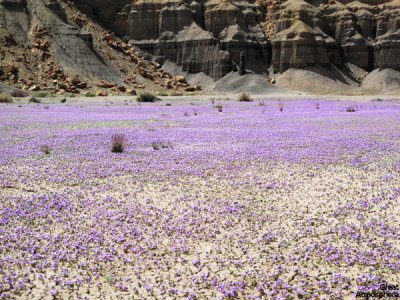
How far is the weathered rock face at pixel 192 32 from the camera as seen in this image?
306 ft

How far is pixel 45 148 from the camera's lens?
14.3 meters

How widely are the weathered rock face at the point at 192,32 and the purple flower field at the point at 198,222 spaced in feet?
265

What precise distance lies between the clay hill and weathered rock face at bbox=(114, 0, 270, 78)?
219 millimetres

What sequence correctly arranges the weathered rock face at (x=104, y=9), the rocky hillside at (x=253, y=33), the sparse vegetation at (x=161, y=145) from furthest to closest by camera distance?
the weathered rock face at (x=104, y=9), the rocky hillside at (x=253, y=33), the sparse vegetation at (x=161, y=145)

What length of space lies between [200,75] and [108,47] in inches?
776

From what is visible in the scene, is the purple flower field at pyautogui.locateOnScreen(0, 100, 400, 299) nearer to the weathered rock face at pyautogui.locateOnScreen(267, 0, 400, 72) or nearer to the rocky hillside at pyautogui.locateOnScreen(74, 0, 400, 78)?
the rocky hillside at pyautogui.locateOnScreen(74, 0, 400, 78)

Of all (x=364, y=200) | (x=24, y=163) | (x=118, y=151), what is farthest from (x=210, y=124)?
(x=364, y=200)

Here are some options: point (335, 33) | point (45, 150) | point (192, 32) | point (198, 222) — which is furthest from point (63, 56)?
point (198, 222)

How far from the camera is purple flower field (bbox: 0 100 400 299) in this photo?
550cm

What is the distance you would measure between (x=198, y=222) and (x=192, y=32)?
300 feet

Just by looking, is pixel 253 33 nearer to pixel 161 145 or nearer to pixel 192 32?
pixel 192 32

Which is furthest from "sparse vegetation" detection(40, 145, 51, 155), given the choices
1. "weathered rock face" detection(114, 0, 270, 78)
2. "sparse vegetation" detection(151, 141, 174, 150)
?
"weathered rock face" detection(114, 0, 270, 78)

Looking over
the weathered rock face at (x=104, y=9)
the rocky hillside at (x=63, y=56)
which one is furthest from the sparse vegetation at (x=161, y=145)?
the weathered rock face at (x=104, y=9)

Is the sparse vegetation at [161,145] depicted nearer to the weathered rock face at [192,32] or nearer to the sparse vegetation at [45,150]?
the sparse vegetation at [45,150]
